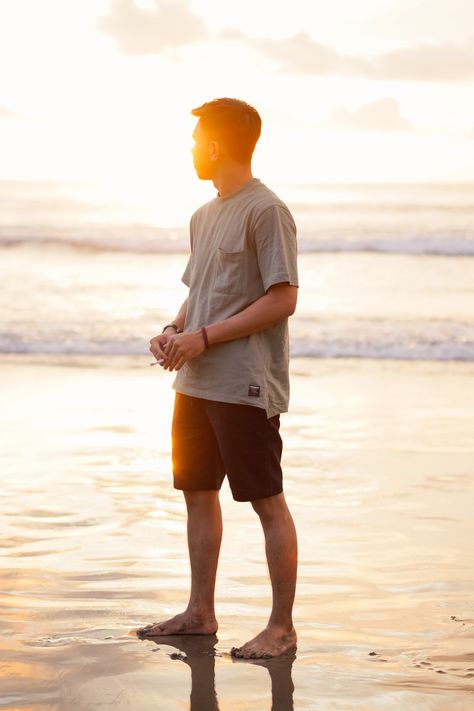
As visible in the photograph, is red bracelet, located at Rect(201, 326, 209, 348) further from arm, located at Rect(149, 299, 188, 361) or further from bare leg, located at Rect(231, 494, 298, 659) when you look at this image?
bare leg, located at Rect(231, 494, 298, 659)

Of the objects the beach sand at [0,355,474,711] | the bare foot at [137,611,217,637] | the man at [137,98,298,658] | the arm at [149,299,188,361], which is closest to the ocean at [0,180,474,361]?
the beach sand at [0,355,474,711]

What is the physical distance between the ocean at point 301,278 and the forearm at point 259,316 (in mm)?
8024

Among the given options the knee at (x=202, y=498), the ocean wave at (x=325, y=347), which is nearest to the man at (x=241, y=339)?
the knee at (x=202, y=498)

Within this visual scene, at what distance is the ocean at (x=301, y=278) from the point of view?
12.8 metres

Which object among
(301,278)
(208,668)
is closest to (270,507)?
(208,668)

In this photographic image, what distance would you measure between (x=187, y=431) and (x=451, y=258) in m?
21.9

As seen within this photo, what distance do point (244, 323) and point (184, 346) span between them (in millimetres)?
203

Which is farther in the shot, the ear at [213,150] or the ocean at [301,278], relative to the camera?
the ocean at [301,278]

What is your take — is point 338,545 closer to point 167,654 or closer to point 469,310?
point 167,654

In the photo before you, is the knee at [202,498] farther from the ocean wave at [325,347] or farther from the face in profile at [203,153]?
the ocean wave at [325,347]

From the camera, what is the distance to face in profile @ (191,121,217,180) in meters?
3.72

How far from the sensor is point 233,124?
3.66 metres

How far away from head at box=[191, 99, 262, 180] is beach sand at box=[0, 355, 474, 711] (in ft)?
5.25

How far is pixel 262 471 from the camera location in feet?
12.0
